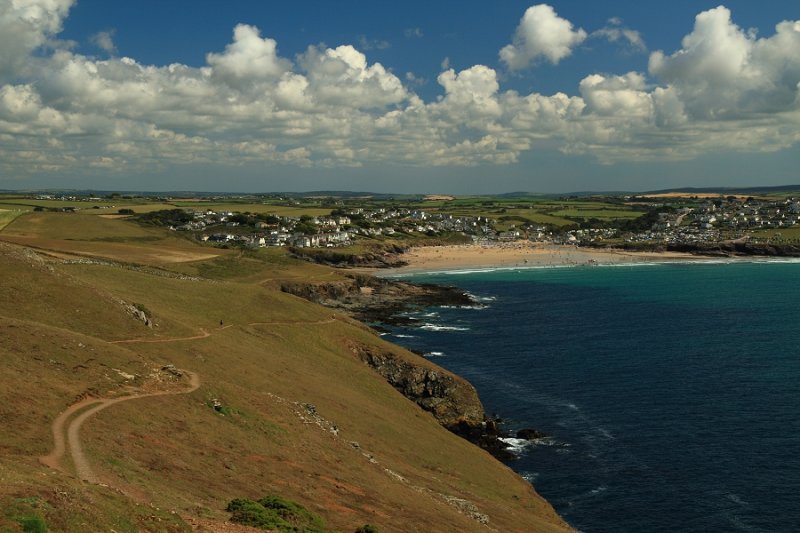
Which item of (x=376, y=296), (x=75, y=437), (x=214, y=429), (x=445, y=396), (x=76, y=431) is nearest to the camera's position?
(x=75, y=437)

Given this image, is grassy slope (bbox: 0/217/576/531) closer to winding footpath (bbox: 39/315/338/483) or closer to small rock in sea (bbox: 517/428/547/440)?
winding footpath (bbox: 39/315/338/483)

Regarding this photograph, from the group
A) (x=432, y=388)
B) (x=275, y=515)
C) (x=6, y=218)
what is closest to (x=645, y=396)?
(x=432, y=388)

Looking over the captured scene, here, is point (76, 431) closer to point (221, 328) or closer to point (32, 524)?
point (32, 524)

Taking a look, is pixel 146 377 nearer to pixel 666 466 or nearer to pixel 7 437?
pixel 7 437

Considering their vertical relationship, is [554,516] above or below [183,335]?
below

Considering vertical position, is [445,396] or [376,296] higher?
[376,296]

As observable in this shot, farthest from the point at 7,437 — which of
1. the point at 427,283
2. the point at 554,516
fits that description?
the point at 427,283

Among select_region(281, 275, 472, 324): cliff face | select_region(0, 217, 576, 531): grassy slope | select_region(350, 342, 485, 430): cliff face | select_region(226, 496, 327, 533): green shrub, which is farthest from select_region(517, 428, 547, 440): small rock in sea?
select_region(281, 275, 472, 324): cliff face
